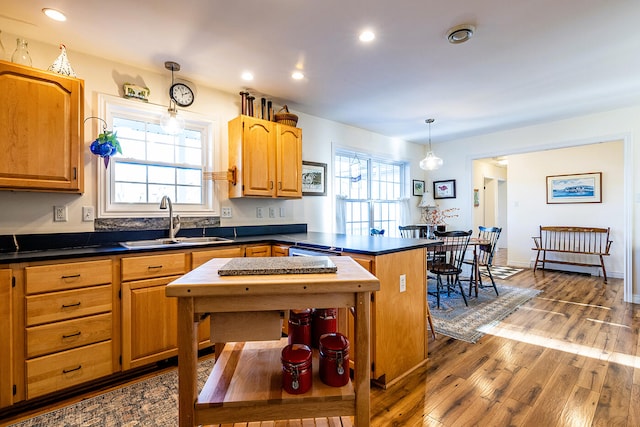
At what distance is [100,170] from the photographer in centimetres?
241

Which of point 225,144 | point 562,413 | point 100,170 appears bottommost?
point 562,413

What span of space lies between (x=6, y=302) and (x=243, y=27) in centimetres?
220

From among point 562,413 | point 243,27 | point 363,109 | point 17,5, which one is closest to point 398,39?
point 243,27

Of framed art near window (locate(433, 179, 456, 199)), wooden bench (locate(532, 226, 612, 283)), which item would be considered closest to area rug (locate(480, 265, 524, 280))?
wooden bench (locate(532, 226, 612, 283))

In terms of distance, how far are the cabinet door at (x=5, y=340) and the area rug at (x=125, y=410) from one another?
185 millimetres

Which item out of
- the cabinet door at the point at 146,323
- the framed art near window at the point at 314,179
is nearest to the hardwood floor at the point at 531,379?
the cabinet door at the point at 146,323

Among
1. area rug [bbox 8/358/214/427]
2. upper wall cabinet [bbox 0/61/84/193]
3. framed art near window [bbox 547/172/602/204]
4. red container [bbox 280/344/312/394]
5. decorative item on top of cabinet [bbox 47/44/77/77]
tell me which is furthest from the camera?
framed art near window [bbox 547/172/602/204]

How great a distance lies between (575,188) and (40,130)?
7344mm

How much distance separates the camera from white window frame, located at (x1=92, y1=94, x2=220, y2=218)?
95.7 inches

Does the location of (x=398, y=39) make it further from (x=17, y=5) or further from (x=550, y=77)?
(x=17, y=5)

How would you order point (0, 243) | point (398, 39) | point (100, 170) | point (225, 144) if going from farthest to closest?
point (225, 144), point (100, 170), point (398, 39), point (0, 243)

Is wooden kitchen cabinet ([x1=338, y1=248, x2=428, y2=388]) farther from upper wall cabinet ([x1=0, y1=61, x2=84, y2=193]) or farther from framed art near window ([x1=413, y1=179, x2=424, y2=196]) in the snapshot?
framed art near window ([x1=413, y1=179, x2=424, y2=196])

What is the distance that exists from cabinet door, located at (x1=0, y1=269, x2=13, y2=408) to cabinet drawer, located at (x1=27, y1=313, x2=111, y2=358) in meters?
0.09

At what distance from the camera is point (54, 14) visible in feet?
6.25
